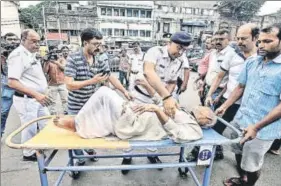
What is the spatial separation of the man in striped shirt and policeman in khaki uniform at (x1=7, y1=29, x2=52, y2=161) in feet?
1.01

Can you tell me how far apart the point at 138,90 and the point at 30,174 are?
5.47 ft

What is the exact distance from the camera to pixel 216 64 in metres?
3.22

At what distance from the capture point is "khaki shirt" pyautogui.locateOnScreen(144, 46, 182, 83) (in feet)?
8.00

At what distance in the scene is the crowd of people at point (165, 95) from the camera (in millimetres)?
1920

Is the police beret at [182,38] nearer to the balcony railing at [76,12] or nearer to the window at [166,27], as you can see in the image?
the balcony railing at [76,12]

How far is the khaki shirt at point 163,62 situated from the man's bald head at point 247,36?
724mm

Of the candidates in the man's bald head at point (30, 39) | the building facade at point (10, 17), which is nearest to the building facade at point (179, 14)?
the building facade at point (10, 17)

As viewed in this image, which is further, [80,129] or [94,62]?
[94,62]

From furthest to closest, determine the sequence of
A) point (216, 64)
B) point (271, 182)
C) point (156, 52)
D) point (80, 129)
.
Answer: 1. point (216, 64)
2. point (271, 182)
3. point (156, 52)
4. point (80, 129)

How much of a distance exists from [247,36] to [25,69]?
256cm

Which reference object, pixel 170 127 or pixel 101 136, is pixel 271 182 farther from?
pixel 101 136

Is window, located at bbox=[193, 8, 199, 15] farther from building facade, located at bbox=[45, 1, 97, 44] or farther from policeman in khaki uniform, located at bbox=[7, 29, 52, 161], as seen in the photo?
policeman in khaki uniform, located at bbox=[7, 29, 52, 161]

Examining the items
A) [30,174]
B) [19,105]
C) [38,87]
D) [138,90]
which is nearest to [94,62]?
[138,90]

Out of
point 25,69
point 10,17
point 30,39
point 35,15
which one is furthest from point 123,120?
point 35,15
